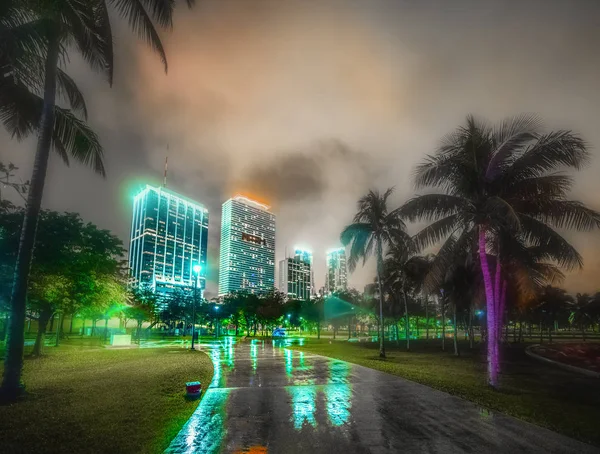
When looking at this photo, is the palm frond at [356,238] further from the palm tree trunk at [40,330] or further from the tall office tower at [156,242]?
the tall office tower at [156,242]

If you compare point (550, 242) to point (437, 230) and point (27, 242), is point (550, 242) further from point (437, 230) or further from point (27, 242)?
point (27, 242)

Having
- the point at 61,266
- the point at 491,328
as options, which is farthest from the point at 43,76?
the point at 491,328

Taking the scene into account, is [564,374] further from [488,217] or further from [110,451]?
[110,451]

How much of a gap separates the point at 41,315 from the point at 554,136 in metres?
31.2

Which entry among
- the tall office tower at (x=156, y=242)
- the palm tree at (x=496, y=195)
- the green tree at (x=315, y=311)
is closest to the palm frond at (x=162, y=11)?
the palm tree at (x=496, y=195)

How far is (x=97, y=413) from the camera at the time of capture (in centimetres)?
880

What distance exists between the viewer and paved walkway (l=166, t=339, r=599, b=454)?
646 cm

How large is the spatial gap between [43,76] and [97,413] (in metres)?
10.3

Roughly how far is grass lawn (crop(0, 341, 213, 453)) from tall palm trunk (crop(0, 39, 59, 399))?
914 millimetres

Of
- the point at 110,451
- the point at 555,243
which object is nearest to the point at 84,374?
the point at 110,451

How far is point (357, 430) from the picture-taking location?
731cm

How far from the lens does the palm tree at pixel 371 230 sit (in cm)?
2533

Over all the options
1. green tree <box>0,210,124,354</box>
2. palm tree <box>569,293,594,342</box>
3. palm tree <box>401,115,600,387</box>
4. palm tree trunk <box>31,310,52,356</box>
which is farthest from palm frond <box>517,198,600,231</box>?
palm tree <box>569,293,594,342</box>

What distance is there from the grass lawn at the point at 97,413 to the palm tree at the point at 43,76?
181 cm
